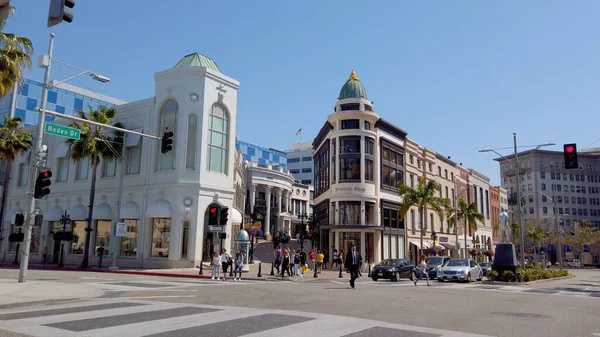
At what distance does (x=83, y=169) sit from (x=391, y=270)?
27.1 m

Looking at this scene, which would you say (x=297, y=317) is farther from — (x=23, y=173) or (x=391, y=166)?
(x=23, y=173)

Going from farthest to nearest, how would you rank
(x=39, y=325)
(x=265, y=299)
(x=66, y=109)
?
(x=66, y=109) → (x=265, y=299) → (x=39, y=325)

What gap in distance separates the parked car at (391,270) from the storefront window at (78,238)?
24.0m

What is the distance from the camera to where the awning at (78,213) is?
37.6 metres

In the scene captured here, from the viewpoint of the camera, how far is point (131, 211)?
34719 millimetres

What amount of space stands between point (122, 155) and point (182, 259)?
352 inches

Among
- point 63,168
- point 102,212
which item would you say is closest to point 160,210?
point 102,212

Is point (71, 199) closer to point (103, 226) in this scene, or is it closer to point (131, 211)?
point (103, 226)

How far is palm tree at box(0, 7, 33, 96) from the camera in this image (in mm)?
20641

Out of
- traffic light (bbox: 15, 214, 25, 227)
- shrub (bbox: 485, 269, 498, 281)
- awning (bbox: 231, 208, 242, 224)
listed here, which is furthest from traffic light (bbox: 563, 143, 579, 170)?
traffic light (bbox: 15, 214, 25, 227)

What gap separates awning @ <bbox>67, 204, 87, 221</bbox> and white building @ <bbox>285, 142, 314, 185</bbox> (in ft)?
255

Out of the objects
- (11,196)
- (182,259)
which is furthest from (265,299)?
(11,196)

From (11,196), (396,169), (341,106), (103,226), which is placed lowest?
(103,226)

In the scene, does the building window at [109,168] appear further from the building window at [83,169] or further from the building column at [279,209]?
the building column at [279,209]
